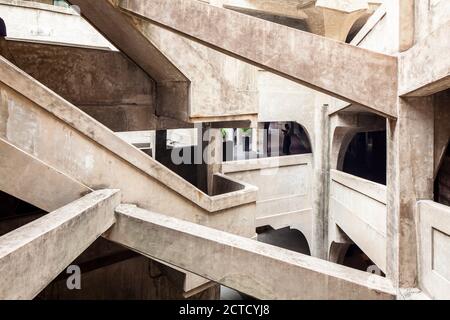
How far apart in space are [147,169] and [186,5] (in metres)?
2.15

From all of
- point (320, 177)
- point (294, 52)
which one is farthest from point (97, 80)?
point (320, 177)

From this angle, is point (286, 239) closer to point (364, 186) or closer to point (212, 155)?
point (364, 186)

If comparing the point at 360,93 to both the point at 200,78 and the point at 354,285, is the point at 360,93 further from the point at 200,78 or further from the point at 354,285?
the point at 200,78

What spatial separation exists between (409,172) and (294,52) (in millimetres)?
1743

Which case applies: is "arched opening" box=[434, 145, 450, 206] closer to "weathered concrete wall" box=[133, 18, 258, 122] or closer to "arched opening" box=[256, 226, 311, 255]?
"weathered concrete wall" box=[133, 18, 258, 122]

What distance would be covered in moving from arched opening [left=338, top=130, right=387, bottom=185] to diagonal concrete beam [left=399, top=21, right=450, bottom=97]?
10.0 m

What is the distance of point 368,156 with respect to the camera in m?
14.5

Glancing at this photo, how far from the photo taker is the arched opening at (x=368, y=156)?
527 inches

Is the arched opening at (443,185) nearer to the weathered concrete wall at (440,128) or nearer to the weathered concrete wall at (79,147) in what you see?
the weathered concrete wall at (440,128)

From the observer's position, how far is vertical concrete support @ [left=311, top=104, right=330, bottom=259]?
11.5 metres

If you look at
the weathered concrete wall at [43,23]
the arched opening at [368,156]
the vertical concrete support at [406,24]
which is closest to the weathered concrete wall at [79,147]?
the vertical concrete support at [406,24]

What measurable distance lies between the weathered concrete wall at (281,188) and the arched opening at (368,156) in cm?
233

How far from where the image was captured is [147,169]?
4.57 m

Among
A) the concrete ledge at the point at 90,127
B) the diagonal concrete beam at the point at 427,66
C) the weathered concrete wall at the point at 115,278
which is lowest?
the weathered concrete wall at the point at 115,278
